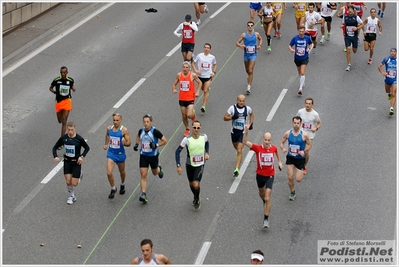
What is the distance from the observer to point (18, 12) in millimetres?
25859

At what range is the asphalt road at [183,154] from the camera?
15508mm

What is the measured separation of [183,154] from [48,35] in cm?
860

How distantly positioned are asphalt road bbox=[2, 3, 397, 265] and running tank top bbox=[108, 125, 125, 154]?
A: 107 centimetres

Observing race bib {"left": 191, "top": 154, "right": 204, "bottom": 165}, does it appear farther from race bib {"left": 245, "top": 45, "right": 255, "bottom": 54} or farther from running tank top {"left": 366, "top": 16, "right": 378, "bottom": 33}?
running tank top {"left": 366, "top": 16, "right": 378, "bottom": 33}

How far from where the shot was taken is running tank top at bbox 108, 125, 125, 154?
16250 millimetres

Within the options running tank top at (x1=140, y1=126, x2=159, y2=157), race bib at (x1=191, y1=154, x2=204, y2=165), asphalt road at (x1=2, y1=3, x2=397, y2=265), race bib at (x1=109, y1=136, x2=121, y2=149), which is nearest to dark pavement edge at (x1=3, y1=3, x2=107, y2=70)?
asphalt road at (x1=2, y1=3, x2=397, y2=265)

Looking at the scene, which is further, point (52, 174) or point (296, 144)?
point (52, 174)

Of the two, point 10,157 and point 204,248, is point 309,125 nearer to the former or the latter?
point 204,248

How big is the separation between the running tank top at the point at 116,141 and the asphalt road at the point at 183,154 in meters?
1.07

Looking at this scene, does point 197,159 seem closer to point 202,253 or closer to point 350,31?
point 202,253

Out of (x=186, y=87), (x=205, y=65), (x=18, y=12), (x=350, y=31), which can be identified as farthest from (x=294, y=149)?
(x=18, y=12)

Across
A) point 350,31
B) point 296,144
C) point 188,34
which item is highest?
point 296,144

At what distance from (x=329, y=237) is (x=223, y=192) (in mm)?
2496

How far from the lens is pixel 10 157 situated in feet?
60.4
